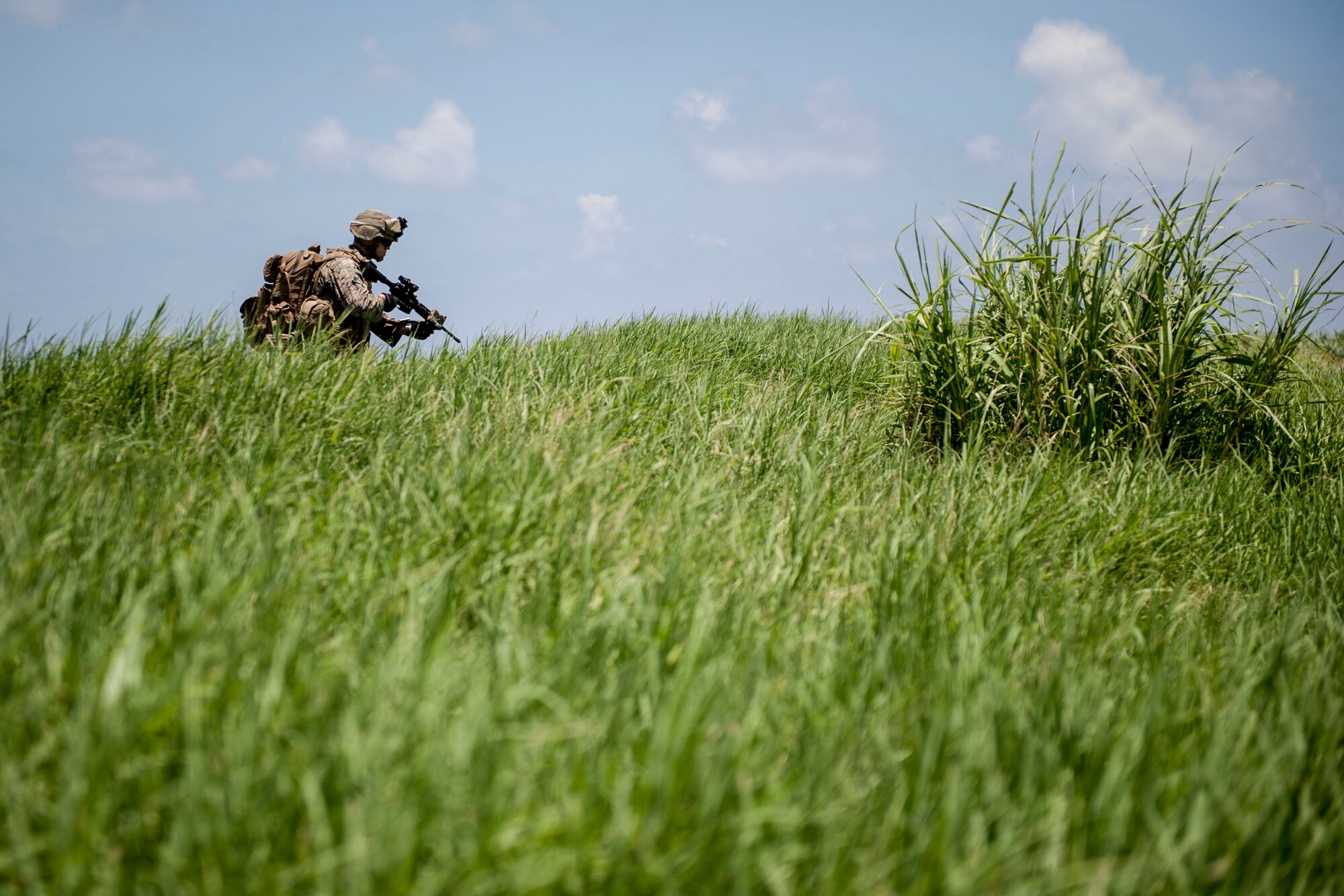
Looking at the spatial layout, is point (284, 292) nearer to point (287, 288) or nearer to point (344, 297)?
point (287, 288)

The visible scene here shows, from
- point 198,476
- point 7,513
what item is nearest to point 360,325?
point 198,476

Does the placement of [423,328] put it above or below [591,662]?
above

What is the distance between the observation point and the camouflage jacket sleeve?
22.7 feet

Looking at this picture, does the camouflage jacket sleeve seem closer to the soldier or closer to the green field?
the soldier

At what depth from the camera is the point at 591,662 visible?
7.06 ft

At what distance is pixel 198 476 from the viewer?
314cm

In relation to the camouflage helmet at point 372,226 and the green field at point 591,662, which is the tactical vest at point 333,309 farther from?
the green field at point 591,662

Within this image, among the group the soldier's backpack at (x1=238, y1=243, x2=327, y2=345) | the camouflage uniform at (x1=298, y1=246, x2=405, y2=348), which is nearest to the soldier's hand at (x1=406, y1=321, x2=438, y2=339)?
the camouflage uniform at (x1=298, y1=246, x2=405, y2=348)

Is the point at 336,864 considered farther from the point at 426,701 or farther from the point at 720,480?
the point at 720,480

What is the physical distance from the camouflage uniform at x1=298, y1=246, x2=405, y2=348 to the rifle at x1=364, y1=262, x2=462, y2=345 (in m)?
0.14

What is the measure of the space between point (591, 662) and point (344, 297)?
5.62 metres

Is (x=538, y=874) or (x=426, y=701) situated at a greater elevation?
(x=426, y=701)

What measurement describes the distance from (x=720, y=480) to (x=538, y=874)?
255 cm

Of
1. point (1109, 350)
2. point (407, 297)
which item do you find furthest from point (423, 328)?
point (1109, 350)
